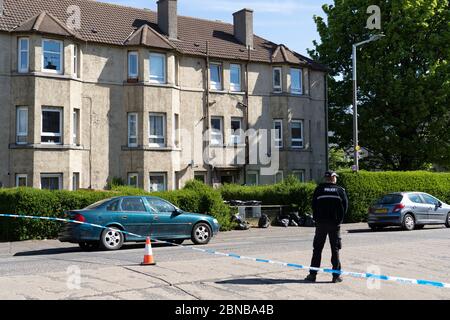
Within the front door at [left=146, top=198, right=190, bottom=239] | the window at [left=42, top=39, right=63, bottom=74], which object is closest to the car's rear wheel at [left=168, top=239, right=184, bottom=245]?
the front door at [left=146, top=198, right=190, bottom=239]

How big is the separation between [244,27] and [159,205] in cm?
2135

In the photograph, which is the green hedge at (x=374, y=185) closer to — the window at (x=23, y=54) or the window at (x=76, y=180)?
the window at (x=76, y=180)

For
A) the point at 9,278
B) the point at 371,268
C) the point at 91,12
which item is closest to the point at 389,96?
the point at 91,12

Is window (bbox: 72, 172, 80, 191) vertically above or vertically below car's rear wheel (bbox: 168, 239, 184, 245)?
above

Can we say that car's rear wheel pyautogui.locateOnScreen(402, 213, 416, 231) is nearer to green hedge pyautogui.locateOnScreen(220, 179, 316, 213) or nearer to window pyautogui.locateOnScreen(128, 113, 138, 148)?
green hedge pyautogui.locateOnScreen(220, 179, 316, 213)

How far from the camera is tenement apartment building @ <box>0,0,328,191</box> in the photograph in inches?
1013

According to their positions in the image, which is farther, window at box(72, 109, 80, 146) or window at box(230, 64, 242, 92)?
window at box(230, 64, 242, 92)

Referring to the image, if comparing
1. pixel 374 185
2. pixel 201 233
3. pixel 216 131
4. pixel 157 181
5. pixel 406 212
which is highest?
pixel 216 131

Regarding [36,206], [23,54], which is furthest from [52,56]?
A: [36,206]

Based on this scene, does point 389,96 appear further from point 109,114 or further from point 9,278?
point 9,278

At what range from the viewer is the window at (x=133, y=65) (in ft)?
95.5

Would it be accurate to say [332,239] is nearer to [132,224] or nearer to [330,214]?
[330,214]

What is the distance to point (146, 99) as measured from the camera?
2881cm

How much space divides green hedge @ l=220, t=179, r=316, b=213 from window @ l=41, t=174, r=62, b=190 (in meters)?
8.02
